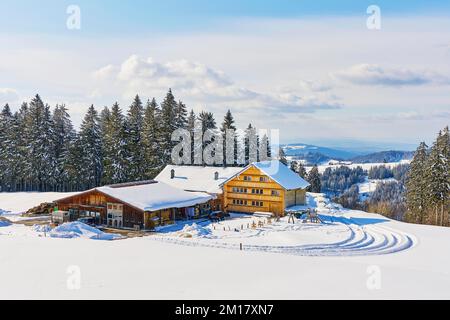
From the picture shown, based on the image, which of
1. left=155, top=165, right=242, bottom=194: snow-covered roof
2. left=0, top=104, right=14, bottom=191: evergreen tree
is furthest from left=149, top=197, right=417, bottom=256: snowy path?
left=0, top=104, right=14, bottom=191: evergreen tree

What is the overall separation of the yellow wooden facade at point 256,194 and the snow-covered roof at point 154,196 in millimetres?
3093

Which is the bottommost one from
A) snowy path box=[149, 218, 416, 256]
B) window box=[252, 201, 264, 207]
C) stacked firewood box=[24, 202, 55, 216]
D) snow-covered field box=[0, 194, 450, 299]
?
snowy path box=[149, 218, 416, 256]

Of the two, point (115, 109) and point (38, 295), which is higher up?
point (115, 109)

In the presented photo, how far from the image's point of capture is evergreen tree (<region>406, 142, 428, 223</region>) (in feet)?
158

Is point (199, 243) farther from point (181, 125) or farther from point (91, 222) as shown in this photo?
point (181, 125)

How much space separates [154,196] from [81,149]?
2466cm

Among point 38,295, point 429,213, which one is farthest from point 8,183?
point 429,213

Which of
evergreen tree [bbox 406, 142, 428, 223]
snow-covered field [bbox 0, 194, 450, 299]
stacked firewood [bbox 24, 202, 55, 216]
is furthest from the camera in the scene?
evergreen tree [bbox 406, 142, 428, 223]

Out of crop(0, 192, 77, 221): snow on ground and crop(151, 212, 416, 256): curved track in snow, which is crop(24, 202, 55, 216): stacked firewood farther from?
crop(151, 212, 416, 256): curved track in snow
